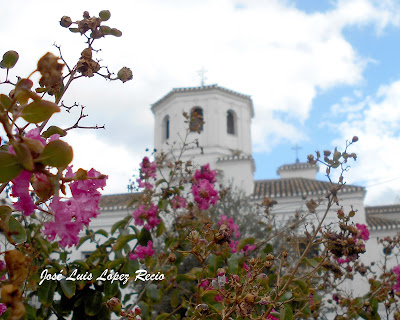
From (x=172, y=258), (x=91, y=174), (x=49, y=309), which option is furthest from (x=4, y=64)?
(x=49, y=309)

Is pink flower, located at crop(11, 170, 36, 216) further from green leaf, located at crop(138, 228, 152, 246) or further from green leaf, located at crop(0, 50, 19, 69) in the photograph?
green leaf, located at crop(138, 228, 152, 246)

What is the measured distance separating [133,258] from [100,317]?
0.36m

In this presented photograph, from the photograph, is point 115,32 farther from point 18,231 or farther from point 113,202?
point 113,202

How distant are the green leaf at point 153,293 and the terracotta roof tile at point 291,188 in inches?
385

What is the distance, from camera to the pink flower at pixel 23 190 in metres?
0.58

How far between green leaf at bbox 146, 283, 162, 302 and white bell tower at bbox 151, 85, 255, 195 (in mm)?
10878

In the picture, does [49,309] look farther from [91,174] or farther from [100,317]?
[91,174]

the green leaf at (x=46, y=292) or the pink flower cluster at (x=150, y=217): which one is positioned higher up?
the pink flower cluster at (x=150, y=217)

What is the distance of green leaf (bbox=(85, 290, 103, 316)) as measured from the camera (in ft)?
5.89

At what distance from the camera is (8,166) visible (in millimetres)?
520

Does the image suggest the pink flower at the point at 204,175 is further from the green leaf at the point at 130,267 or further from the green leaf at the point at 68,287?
the green leaf at the point at 68,287

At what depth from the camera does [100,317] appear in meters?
1.85

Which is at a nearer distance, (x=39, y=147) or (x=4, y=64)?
(x=39, y=147)

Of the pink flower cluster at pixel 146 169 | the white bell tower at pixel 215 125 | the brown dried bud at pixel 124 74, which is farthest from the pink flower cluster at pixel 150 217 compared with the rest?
the white bell tower at pixel 215 125
